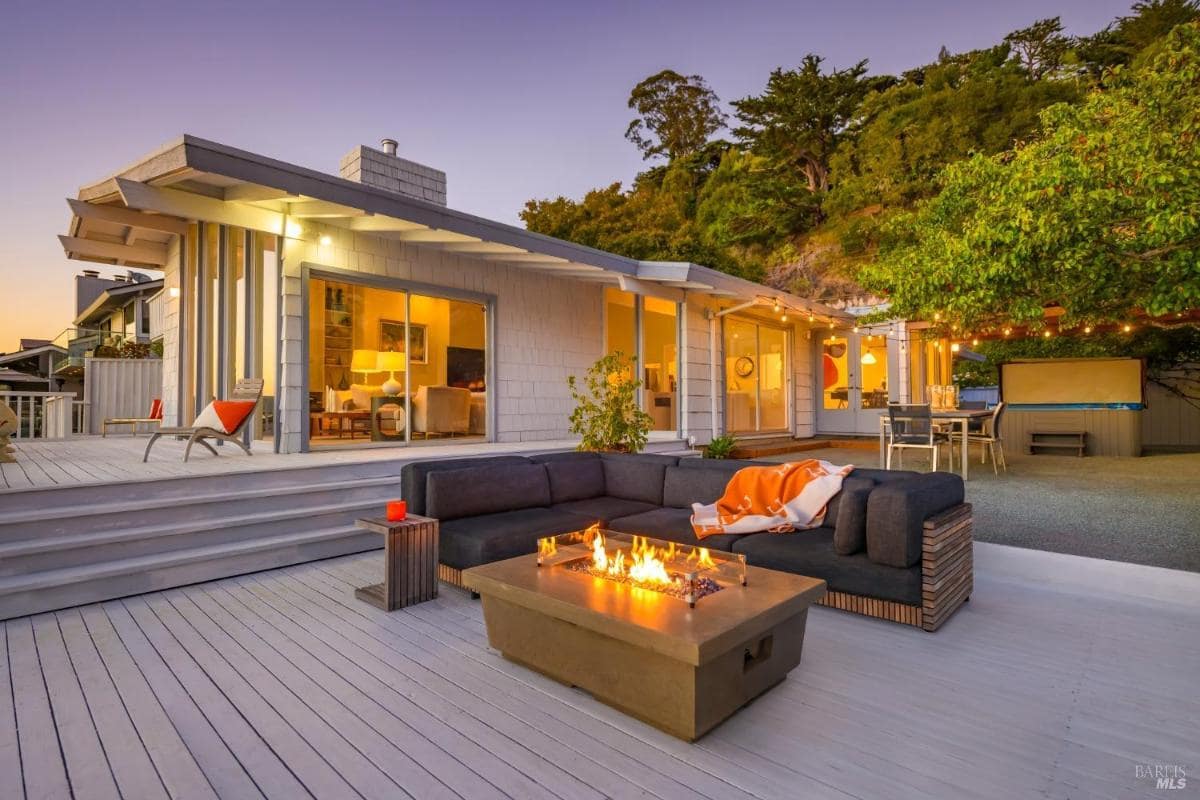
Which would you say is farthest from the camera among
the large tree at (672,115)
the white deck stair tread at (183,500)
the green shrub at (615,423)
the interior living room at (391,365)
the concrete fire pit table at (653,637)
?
the large tree at (672,115)

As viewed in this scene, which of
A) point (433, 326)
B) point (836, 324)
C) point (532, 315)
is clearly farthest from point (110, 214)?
point (836, 324)

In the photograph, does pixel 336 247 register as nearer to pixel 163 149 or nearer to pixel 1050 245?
pixel 163 149

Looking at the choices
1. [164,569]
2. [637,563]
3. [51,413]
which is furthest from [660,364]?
[51,413]

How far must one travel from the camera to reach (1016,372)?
10.9 metres

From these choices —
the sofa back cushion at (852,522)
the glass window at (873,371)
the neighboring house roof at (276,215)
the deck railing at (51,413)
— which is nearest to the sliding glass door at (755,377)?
the glass window at (873,371)

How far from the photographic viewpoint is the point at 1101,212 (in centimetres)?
464

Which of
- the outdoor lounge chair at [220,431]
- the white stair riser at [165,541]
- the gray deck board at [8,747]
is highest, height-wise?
the outdoor lounge chair at [220,431]

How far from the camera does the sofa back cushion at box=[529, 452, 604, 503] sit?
4.37 meters

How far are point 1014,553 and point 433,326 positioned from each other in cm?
635

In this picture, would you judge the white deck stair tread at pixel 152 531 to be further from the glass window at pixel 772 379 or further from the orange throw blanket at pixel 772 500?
the glass window at pixel 772 379

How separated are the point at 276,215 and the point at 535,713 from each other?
221 inches

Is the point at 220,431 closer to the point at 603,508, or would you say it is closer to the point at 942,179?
the point at 603,508

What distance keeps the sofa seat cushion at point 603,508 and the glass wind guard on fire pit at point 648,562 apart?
93 centimetres

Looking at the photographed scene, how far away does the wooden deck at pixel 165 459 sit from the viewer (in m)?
4.14
